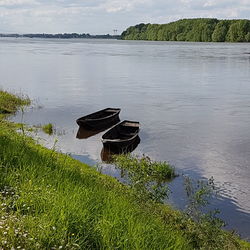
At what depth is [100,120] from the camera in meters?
28.8

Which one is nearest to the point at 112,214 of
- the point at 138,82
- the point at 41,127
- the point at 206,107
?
the point at 41,127

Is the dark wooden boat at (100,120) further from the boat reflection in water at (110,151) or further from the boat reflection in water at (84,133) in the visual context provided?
the boat reflection in water at (110,151)

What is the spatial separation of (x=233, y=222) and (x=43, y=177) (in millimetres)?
8022

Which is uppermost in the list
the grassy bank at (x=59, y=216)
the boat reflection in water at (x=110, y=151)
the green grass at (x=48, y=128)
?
the grassy bank at (x=59, y=216)

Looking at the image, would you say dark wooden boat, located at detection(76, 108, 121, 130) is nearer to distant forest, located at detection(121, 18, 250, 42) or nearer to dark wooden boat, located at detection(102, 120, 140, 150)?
dark wooden boat, located at detection(102, 120, 140, 150)

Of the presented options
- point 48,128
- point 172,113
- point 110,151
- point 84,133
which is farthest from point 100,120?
point 172,113

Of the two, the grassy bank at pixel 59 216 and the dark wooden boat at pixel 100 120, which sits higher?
the grassy bank at pixel 59 216

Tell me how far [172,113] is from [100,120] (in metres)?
7.86

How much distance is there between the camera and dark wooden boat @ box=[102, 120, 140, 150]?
2184cm

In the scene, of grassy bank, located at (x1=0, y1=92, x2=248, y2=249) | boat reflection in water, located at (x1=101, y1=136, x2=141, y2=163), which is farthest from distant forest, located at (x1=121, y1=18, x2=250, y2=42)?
grassy bank, located at (x1=0, y1=92, x2=248, y2=249)

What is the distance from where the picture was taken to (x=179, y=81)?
54875 mm

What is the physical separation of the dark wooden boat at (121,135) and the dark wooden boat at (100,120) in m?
2.44

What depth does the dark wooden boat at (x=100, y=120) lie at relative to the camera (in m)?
27.7

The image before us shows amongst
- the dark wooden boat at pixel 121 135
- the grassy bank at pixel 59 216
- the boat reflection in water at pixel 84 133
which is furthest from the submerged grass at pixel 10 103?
the grassy bank at pixel 59 216
